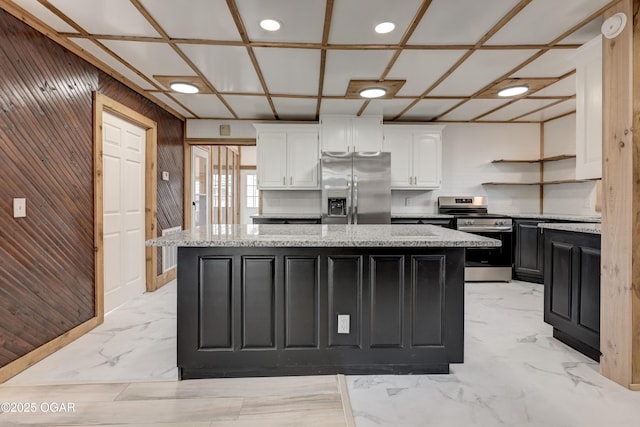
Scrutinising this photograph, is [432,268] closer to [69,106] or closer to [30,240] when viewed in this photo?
[30,240]

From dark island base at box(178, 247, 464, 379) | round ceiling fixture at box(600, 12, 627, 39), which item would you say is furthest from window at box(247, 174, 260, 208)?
round ceiling fixture at box(600, 12, 627, 39)

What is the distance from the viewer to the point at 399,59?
9.32ft

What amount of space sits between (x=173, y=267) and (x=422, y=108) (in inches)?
163

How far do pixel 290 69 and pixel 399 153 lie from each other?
229 centimetres

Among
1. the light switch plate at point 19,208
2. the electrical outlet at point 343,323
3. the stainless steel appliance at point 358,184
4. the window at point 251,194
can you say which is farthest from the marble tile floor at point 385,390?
the window at point 251,194

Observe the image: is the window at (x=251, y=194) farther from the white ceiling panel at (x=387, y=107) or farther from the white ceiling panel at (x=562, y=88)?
the white ceiling panel at (x=562, y=88)

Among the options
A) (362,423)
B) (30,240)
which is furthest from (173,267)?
(362,423)

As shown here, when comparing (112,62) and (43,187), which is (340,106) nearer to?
(112,62)

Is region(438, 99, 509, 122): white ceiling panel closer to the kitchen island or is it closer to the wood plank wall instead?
the kitchen island

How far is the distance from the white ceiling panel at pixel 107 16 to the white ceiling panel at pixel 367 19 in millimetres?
1339

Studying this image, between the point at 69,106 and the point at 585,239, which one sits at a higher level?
the point at 69,106

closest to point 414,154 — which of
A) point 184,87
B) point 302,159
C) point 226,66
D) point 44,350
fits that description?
point 302,159

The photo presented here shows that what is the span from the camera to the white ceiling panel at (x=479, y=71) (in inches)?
108

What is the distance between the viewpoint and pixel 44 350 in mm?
2301
